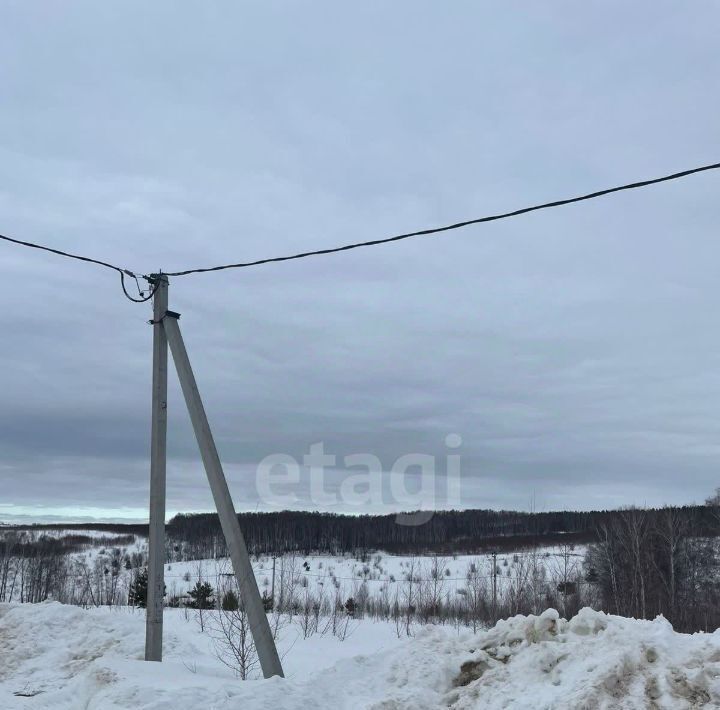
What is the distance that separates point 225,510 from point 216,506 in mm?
121

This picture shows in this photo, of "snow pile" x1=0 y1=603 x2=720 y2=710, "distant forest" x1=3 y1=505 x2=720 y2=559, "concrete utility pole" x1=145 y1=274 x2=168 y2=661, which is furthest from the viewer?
"distant forest" x1=3 y1=505 x2=720 y2=559

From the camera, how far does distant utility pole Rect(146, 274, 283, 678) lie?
8.43m

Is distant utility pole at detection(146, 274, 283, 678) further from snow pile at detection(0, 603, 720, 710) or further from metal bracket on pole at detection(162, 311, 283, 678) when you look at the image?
snow pile at detection(0, 603, 720, 710)

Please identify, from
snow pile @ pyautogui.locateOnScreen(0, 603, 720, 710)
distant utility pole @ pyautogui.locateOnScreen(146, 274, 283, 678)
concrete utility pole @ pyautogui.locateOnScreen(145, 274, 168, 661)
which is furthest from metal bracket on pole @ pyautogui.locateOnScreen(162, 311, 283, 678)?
snow pile @ pyautogui.locateOnScreen(0, 603, 720, 710)

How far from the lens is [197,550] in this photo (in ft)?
251

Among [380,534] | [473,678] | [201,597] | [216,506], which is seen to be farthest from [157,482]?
[380,534]

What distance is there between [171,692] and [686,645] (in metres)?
4.66

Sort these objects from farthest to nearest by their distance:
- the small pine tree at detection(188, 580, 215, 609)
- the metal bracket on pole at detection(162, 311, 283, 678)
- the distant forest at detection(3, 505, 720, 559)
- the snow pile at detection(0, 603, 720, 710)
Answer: the distant forest at detection(3, 505, 720, 559)
the small pine tree at detection(188, 580, 215, 609)
the metal bracket on pole at detection(162, 311, 283, 678)
the snow pile at detection(0, 603, 720, 710)

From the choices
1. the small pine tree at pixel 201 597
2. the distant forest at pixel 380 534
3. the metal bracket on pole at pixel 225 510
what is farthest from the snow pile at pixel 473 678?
the distant forest at pixel 380 534

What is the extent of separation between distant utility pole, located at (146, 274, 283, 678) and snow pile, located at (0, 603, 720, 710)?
0.58 meters

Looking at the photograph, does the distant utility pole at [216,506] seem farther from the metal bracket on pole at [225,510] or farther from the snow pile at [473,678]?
the snow pile at [473,678]

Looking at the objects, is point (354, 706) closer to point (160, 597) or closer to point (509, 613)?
point (160, 597)

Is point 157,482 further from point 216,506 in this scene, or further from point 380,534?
point 380,534

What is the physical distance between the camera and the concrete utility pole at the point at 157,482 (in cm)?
953
